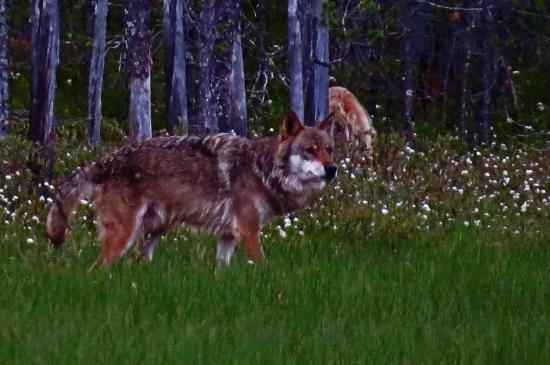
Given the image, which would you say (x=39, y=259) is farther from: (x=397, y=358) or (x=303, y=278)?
(x=397, y=358)

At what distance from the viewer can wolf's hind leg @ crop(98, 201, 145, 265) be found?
33.9ft

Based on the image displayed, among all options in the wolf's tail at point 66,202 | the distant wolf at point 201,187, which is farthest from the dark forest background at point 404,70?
the wolf's tail at point 66,202

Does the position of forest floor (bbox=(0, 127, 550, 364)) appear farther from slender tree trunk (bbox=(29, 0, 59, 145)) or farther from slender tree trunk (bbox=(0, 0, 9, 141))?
slender tree trunk (bbox=(0, 0, 9, 141))

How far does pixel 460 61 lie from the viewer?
30094mm

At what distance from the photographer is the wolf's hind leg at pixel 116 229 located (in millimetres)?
10328

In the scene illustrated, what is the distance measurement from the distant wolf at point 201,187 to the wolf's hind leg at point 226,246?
1cm

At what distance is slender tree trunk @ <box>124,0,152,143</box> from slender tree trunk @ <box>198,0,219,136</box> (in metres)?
1.69

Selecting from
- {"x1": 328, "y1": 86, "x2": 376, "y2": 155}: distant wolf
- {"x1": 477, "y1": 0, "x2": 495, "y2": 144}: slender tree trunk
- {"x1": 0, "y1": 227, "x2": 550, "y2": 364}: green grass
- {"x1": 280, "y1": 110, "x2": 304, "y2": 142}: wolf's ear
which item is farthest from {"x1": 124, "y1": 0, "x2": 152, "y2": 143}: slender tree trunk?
{"x1": 280, "y1": 110, "x2": 304, "y2": 142}: wolf's ear

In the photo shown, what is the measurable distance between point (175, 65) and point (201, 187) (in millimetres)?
14636

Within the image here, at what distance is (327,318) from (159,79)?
2725 cm

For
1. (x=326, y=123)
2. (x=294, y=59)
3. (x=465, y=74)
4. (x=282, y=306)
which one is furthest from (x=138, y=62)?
(x=282, y=306)

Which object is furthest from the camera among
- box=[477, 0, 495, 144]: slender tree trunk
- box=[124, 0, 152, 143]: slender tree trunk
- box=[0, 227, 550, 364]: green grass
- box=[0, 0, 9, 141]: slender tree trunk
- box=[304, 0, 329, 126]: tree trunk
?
box=[477, 0, 495, 144]: slender tree trunk

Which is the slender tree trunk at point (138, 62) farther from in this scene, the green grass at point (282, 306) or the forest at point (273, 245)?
the green grass at point (282, 306)

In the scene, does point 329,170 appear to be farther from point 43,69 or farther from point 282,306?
point 43,69
